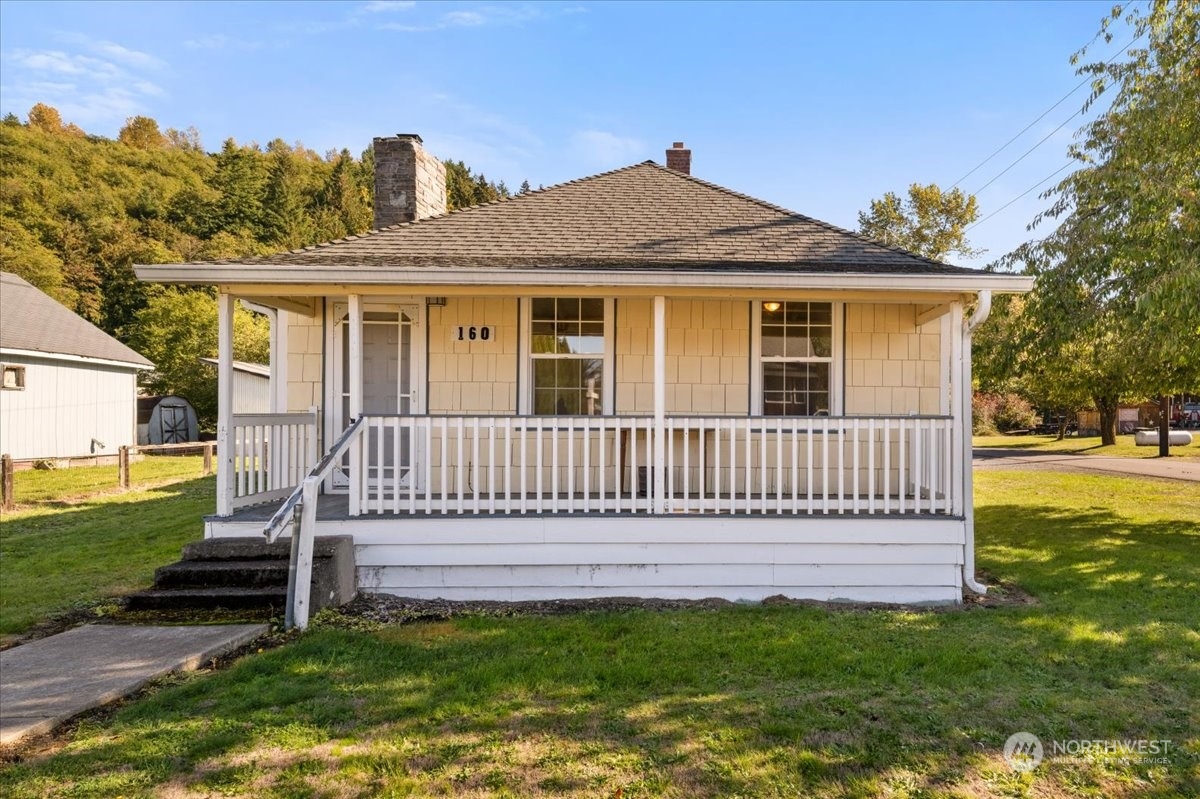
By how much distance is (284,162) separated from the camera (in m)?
50.2

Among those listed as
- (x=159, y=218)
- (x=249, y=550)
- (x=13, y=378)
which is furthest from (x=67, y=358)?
(x=159, y=218)

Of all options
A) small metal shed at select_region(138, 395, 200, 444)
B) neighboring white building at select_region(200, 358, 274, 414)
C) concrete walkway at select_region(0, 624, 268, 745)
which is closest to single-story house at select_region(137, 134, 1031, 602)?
concrete walkway at select_region(0, 624, 268, 745)

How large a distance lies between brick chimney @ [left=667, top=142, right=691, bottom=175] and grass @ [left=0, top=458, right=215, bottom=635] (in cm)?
877

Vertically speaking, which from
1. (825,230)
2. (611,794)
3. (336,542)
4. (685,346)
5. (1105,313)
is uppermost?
(825,230)

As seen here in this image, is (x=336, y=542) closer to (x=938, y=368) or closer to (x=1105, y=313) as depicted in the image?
(x=938, y=368)

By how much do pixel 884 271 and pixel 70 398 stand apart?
2055cm

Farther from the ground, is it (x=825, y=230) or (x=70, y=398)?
(x=825, y=230)

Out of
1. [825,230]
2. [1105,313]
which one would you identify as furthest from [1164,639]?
[1105,313]

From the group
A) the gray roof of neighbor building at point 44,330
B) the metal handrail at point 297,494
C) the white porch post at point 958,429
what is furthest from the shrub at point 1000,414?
the gray roof of neighbor building at point 44,330

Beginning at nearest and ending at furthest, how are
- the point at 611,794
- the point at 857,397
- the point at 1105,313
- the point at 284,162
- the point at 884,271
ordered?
1. the point at 611,794
2. the point at 884,271
3. the point at 857,397
4. the point at 1105,313
5. the point at 284,162

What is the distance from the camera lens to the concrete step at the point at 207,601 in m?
5.06

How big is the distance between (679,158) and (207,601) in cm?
891

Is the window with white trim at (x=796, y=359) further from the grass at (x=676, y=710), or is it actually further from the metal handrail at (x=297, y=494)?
the metal handrail at (x=297, y=494)

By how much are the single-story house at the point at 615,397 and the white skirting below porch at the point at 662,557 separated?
0.07 feet
